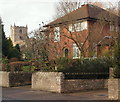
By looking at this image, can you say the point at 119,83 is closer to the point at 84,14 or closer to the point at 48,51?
the point at 48,51

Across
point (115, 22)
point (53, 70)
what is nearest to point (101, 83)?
point (53, 70)

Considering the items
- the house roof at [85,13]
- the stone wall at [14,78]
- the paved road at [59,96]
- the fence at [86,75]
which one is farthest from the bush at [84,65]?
the house roof at [85,13]

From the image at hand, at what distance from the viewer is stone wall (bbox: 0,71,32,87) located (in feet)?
70.7

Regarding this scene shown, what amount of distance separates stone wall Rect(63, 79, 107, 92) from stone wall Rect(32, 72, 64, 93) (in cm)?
47

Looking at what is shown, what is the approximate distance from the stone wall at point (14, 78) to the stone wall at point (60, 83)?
3.72 m

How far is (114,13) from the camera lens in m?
30.0

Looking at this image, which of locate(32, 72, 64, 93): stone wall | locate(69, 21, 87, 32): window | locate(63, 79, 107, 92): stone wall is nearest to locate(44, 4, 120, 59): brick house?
locate(69, 21, 87, 32): window

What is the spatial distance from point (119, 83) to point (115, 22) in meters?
17.1

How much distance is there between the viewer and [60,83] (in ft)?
53.2

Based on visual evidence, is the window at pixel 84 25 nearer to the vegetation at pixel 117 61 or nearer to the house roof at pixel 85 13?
the house roof at pixel 85 13

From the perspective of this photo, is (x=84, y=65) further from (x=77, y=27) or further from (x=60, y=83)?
(x=77, y=27)

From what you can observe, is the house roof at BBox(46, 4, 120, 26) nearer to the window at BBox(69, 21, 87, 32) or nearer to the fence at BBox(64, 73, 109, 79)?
the window at BBox(69, 21, 87, 32)

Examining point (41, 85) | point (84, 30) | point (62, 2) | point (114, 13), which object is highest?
point (62, 2)

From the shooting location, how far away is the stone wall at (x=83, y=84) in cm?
1654
